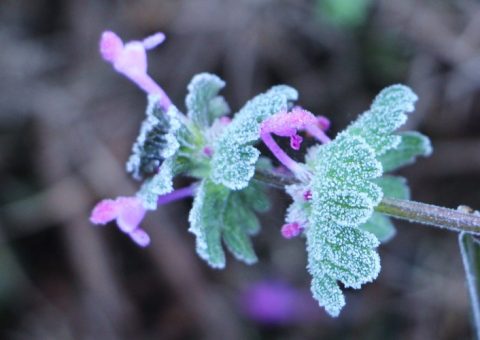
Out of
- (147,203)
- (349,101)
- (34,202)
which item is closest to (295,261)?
(349,101)

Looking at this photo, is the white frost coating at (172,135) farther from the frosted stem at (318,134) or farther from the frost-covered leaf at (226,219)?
the frosted stem at (318,134)

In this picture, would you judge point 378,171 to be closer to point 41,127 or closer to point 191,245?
point 191,245

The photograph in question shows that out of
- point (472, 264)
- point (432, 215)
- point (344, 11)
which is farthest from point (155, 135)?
point (344, 11)

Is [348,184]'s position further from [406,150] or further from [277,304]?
[277,304]

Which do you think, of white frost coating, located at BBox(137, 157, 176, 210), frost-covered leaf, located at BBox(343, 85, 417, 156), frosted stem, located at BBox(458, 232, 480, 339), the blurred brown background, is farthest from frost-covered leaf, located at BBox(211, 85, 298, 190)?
the blurred brown background

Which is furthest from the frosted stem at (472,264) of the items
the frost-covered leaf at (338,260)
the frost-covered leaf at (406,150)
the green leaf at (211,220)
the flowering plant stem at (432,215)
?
the green leaf at (211,220)
